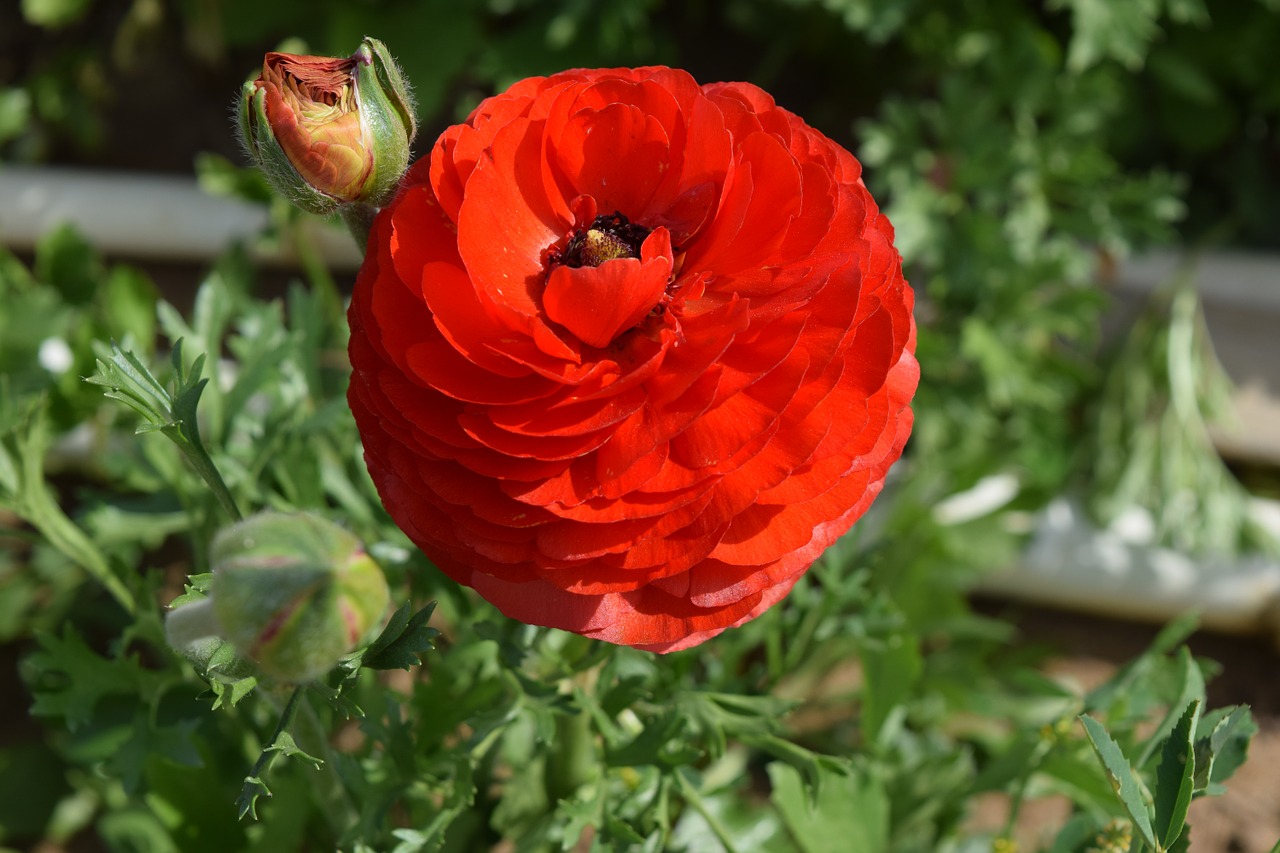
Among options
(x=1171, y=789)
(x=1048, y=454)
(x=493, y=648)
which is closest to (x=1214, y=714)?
(x=1171, y=789)

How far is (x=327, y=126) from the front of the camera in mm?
633

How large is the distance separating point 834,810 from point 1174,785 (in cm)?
42

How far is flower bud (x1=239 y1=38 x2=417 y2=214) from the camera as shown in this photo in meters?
0.63

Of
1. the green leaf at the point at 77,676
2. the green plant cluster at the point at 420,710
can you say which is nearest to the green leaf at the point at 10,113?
the green plant cluster at the point at 420,710

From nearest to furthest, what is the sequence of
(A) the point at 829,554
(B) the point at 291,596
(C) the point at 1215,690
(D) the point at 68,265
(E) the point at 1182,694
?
(B) the point at 291,596, (E) the point at 1182,694, (A) the point at 829,554, (D) the point at 68,265, (C) the point at 1215,690

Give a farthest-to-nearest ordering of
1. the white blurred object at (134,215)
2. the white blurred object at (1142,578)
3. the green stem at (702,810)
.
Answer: the white blurred object at (134,215) < the white blurred object at (1142,578) < the green stem at (702,810)

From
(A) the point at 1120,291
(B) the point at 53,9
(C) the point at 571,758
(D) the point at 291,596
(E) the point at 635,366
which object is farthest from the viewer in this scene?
(A) the point at 1120,291

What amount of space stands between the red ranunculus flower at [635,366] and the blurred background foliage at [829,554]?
205 mm

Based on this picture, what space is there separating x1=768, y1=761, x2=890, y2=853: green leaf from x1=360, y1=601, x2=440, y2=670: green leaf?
0.47m

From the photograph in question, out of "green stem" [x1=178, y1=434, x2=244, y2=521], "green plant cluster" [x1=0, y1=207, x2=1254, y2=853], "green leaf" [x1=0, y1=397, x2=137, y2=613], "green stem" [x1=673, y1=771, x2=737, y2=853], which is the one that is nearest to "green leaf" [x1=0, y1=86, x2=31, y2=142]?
"green plant cluster" [x1=0, y1=207, x2=1254, y2=853]

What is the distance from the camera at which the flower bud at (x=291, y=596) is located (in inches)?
22.5

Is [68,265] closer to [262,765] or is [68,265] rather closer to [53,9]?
[53,9]

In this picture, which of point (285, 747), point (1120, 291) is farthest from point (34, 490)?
point (1120, 291)

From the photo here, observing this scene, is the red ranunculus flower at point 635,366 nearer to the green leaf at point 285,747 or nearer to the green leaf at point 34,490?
the green leaf at point 285,747
